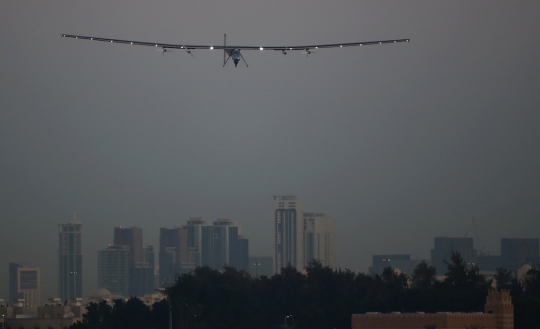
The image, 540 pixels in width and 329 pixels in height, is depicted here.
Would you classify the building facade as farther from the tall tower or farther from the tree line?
the tree line

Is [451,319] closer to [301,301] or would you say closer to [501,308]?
[501,308]

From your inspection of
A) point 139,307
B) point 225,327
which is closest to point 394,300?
point 225,327

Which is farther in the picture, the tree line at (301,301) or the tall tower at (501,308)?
the tree line at (301,301)

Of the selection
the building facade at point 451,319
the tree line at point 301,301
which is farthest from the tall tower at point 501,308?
the tree line at point 301,301

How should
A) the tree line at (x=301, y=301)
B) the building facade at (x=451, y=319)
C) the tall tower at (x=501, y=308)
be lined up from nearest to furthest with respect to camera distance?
1. the building facade at (x=451, y=319)
2. the tall tower at (x=501, y=308)
3. the tree line at (x=301, y=301)

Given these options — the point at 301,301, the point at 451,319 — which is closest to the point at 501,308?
the point at 451,319

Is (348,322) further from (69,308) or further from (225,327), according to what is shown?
(69,308)

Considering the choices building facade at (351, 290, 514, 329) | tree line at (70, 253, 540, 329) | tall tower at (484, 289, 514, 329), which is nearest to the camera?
building facade at (351, 290, 514, 329)

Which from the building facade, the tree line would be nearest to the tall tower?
the building facade

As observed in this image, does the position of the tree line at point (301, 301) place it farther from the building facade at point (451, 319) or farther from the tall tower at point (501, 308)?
the building facade at point (451, 319)
